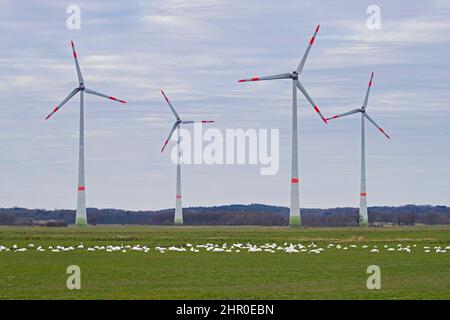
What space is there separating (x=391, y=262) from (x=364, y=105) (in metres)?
86.7

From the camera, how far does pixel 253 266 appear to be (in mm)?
48531

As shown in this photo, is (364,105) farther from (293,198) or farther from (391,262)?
(391,262)

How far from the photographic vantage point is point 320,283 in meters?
38.3

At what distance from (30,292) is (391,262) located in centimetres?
2296

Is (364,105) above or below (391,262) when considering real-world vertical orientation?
above

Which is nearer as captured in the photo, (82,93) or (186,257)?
(186,257)

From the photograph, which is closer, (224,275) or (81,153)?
(224,275)

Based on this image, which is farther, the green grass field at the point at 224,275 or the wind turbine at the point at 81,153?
the wind turbine at the point at 81,153

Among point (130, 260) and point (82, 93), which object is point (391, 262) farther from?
point (82, 93)

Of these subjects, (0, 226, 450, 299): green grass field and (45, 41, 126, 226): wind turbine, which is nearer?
(0, 226, 450, 299): green grass field

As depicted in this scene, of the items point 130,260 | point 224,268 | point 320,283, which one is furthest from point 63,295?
→ point 130,260
